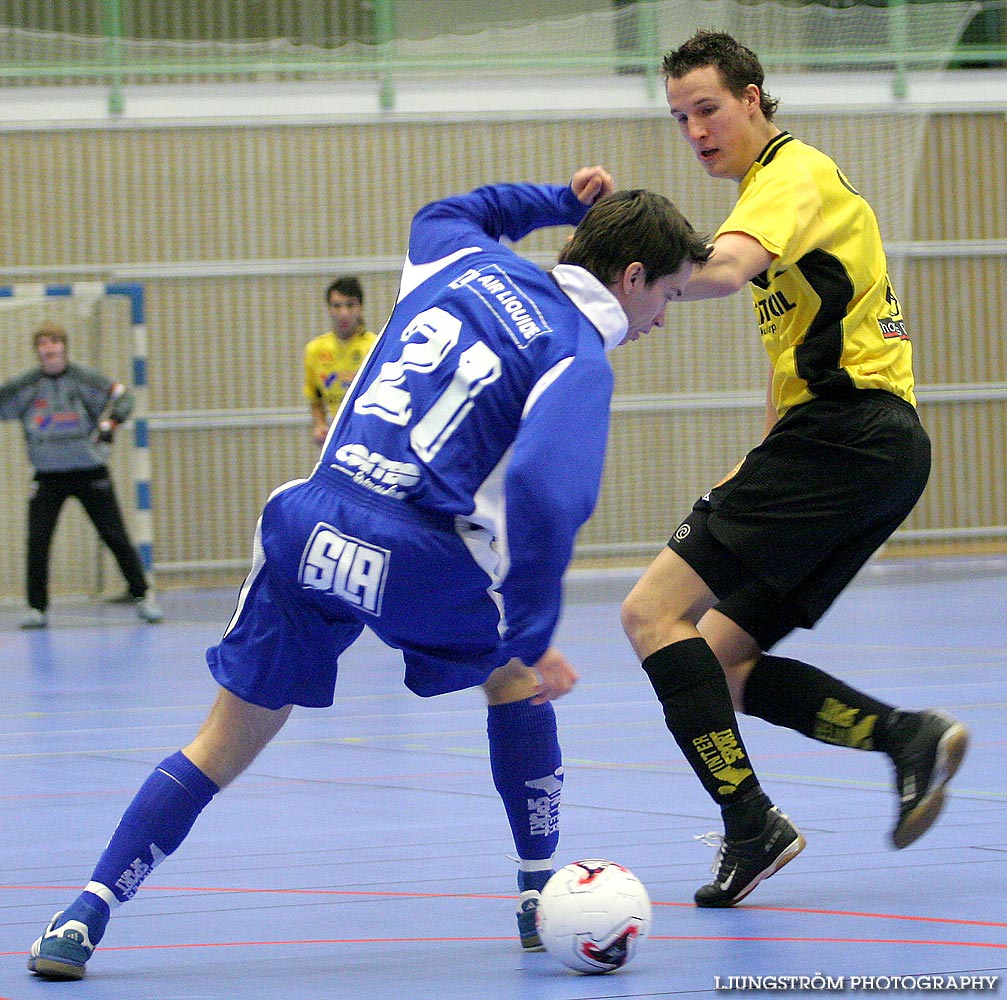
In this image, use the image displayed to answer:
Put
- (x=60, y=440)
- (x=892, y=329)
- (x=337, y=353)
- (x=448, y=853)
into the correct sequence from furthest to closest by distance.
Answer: (x=337, y=353)
(x=60, y=440)
(x=448, y=853)
(x=892, y=329)

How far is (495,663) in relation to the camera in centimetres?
316

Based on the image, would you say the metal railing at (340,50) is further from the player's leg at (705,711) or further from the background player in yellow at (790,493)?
the player's leg at (705,711)

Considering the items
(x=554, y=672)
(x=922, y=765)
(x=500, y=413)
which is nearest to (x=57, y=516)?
(x=922, y=765)

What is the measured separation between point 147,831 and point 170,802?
2.6 inches

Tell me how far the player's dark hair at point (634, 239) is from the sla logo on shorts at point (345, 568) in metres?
0.66

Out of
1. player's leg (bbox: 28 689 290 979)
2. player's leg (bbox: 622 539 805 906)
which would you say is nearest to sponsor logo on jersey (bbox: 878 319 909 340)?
player's leg (bbox: 622 539 805 906)

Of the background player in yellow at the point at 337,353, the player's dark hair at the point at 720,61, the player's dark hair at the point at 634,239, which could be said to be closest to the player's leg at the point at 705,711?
the player's dark hair at the point at 634,239

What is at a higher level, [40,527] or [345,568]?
[345,568]

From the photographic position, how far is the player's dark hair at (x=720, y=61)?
3.88 m

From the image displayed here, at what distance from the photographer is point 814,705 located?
3.90 meters

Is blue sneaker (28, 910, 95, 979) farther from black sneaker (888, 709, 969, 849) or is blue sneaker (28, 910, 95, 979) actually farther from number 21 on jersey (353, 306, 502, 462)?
black sneaker (888, 709, 969, 849)

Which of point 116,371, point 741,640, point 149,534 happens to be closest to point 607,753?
point 741,640

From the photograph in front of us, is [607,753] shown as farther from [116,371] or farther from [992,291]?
[992,291]

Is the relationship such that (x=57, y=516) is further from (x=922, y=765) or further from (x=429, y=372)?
(x=429, y=372)
